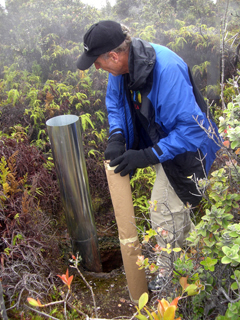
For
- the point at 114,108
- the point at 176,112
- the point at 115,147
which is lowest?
the point at 115,147

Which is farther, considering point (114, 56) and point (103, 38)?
point (114, 56)

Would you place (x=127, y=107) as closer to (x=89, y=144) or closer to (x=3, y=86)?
(x=89, y=144)

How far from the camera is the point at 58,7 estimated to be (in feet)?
29.1

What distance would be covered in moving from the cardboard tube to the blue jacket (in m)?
0.49

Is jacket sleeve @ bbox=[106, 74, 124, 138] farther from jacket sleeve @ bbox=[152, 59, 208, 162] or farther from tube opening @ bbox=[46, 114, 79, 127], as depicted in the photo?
jacket sleeve @ bbox=[152, 59, 208, 162]

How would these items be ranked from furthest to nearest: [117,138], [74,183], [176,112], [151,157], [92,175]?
[92,175] → [117,138] → [74,183] → [151,157] → [176,112]

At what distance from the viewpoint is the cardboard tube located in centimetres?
282

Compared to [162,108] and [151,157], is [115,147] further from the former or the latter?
[162,108]

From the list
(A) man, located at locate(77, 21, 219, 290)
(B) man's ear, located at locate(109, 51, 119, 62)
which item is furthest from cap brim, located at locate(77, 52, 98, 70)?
(B) man's ear, located at locate(109, 51, 119, 62)

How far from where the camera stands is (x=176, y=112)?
8.55 feet

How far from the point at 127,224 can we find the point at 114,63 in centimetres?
170

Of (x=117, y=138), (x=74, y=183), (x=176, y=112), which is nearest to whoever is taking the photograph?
(x=176, y=112)

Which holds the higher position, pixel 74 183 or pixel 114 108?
pixel 114 108

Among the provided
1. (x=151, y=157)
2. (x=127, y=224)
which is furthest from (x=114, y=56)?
(x=127, y=224)
